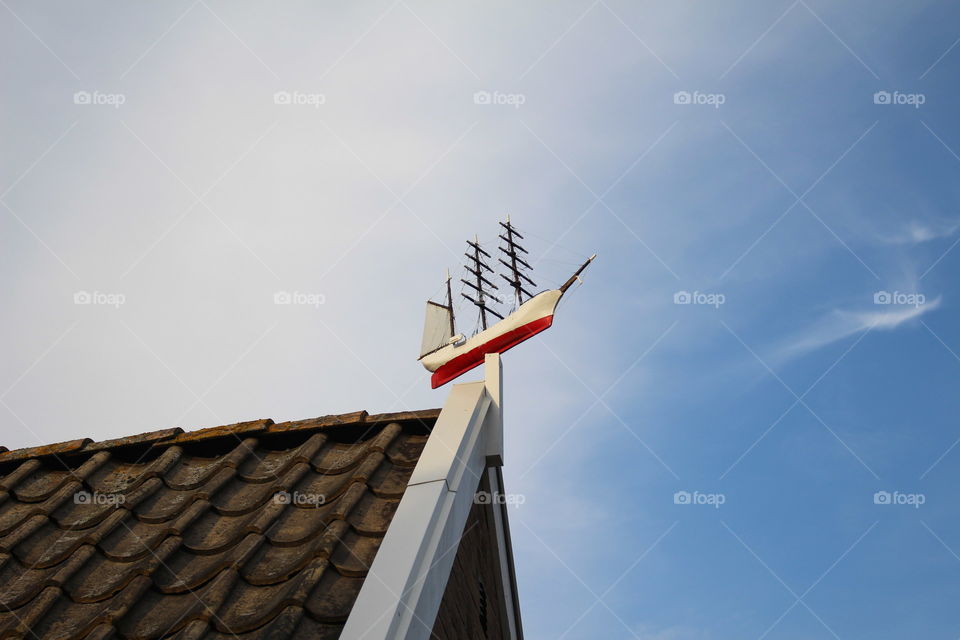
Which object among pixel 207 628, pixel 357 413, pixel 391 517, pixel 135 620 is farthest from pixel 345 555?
pixel 357 413

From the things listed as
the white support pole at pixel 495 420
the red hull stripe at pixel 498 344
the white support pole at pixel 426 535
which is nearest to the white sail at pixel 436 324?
the red hull stripe at pixel 498 344

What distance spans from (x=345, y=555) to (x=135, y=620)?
2.85ft

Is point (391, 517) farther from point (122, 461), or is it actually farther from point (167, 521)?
point (122, 461)

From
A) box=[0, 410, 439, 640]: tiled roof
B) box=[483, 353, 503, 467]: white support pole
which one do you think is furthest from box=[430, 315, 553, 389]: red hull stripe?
box=[0, 410, 439, 640]: tiled roof

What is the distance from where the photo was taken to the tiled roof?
127 inches

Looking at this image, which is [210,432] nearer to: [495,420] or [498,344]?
[495,420]

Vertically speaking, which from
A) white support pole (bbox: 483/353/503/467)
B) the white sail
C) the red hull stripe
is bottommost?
white support pole (bbox: 483/353/503/467)

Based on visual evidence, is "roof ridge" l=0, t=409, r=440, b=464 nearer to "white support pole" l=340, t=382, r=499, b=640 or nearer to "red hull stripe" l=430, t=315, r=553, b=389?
"white support pole" l=340, t=382, r=499, b=640

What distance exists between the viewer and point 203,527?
12.8 ft

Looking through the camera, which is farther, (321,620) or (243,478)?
(243,478)

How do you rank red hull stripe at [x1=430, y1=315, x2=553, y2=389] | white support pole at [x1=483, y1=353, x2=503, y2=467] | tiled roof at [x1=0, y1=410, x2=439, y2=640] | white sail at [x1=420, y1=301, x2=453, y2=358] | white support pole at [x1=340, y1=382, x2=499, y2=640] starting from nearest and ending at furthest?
white support pole at [x1=340, y1=382, x2=499, y2=640], tiled roof at [x1=0, y1=410, x2=439, y2=640], white support pole at [x1=483, y1=353, x2=503, y2=467], red hull stripe at [x1=430, y1=315, x2=553, y2=389], white sail at [x1=420, y1=301, x2=453, y2=358]

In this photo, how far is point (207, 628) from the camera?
122 inches

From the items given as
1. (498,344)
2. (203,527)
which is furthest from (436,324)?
(203,527)

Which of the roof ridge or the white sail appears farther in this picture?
the white sail
